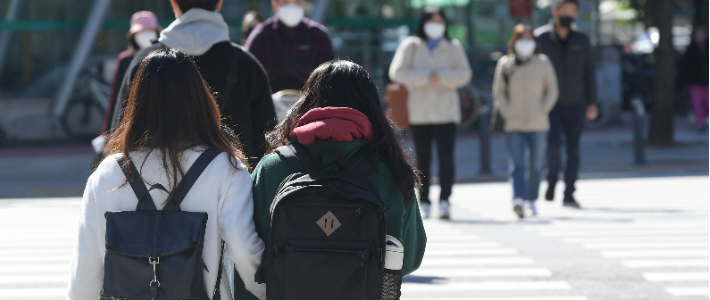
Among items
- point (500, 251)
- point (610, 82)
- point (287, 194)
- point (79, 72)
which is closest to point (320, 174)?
point (287, 194)

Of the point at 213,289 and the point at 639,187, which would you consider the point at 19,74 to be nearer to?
the point at 639,187

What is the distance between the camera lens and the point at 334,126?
9.96ft

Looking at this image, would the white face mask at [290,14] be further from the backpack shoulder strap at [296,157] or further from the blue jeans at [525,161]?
the blue jeans at [525,161]

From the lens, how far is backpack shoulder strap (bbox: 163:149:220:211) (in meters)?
2.95

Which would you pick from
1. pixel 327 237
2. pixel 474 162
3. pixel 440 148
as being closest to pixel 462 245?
pixel 440 148

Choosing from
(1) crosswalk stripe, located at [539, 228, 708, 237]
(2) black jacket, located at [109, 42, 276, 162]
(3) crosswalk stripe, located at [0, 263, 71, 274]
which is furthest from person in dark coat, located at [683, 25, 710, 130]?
(2) black jacket, located at [109, 42, 276, 162]

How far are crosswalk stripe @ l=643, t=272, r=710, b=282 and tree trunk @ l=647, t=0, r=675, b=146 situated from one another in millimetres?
9030

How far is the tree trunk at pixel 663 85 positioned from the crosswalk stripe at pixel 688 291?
375 inches

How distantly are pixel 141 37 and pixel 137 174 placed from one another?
5469 millimetres

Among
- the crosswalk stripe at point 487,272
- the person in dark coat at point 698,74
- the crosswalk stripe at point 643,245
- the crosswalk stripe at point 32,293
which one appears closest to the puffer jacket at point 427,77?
the crosswalk stripe at point 643,245

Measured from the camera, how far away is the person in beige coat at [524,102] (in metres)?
8.77

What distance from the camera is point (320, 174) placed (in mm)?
2949

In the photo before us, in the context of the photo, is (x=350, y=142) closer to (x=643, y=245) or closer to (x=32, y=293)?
(x=32, y=293)

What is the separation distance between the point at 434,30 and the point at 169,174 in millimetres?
5763
